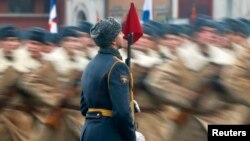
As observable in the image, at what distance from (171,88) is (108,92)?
8.14 feet

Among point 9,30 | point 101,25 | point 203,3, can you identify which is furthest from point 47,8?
point 101,25

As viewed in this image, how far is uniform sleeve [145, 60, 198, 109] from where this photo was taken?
24.0ft

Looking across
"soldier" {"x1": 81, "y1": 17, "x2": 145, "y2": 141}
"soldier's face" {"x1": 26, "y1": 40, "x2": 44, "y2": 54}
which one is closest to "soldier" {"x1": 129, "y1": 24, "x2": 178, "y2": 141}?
"soldier's face" {"x1": 26, "y1": 40, "x2": 44, "y2": 54}

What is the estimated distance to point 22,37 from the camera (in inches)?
334

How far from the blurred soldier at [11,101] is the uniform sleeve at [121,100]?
3.08 metres

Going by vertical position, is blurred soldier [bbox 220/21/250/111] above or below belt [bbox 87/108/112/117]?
below

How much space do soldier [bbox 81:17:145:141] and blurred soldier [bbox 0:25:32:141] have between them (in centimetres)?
281

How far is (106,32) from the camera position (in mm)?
5016

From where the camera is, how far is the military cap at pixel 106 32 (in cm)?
502

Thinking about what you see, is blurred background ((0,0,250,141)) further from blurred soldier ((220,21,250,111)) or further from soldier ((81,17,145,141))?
soldier ((81,17,145,141))

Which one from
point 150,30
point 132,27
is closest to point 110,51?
point 132,27

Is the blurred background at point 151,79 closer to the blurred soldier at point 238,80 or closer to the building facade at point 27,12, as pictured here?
the blurred soldier at point 238,80

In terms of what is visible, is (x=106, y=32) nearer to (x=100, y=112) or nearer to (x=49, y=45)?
(x=100, y=112)

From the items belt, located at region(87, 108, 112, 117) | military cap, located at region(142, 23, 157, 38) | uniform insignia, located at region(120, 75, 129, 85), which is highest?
uniform insignia, located at region(120, 75, 129, 85)
